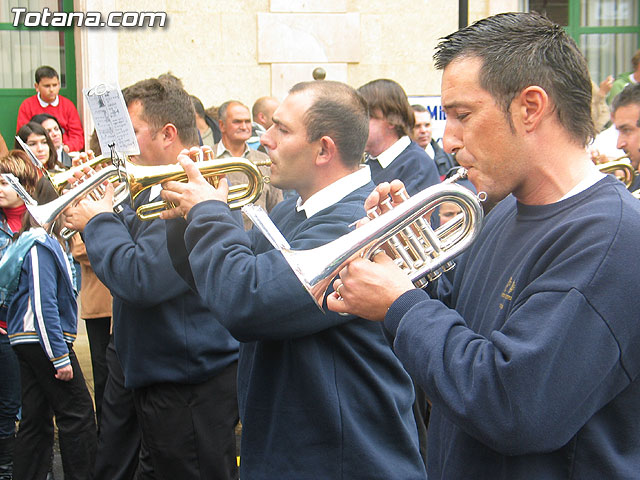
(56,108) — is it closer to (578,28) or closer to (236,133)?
(236,133)

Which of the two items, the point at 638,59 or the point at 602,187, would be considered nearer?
the point at 602,187

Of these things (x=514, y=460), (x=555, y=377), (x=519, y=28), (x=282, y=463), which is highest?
(x=519, y=28)

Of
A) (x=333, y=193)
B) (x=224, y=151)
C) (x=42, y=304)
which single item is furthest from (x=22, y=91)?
(x=333, y=193)

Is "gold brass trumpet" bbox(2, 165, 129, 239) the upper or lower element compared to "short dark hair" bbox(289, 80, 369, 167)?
lower

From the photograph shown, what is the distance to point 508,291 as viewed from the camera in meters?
1.82

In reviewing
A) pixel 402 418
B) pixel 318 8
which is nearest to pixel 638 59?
pixel 318 8

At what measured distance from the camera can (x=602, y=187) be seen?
1753mm

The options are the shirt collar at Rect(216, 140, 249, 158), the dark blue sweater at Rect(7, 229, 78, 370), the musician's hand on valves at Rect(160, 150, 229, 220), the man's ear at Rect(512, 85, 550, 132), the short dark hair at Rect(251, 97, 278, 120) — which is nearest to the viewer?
the man's ear at Rect(512, 85, 550, 132)

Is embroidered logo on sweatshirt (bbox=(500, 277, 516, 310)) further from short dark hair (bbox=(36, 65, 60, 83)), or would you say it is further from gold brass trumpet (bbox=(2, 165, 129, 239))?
short dark hair (bbox=(36, 65, 60, 83))

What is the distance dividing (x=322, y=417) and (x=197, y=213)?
76cm

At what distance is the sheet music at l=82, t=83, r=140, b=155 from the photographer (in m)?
3.24

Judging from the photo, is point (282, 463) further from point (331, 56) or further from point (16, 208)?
point (331, 56)

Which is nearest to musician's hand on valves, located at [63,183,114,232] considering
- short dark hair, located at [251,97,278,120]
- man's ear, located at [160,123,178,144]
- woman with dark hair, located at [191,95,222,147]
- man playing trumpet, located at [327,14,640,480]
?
man's ear, located at [160,123,178,144]

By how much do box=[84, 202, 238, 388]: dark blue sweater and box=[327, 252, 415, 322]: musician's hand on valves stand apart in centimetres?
152
